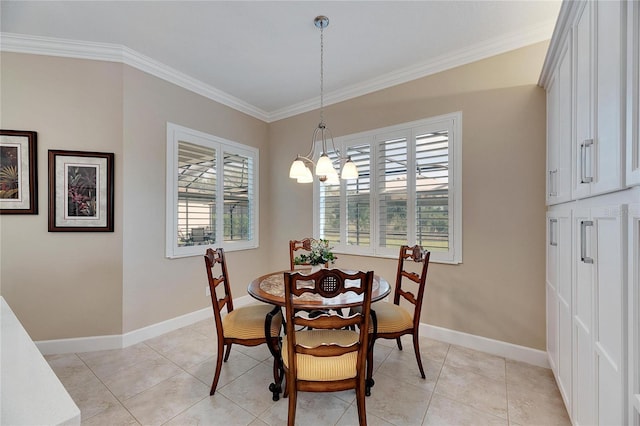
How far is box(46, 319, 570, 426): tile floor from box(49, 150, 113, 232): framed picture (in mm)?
1221

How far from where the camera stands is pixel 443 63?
2.70 m

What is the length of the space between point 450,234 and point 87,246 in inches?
138

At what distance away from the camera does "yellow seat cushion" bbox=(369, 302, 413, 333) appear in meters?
2.04

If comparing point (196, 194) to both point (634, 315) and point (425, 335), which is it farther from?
point (634, 315)

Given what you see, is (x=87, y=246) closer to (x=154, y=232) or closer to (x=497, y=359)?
(x=154, y=232)

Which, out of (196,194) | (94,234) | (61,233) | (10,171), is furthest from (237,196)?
(10,171)

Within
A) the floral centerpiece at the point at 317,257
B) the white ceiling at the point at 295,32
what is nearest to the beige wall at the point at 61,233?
the white ceiling at the point at 295,32

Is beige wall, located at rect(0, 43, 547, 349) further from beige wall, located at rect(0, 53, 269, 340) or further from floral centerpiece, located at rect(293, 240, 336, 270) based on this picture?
floral centerpiece, located at rect(293, 240, 336, 270)

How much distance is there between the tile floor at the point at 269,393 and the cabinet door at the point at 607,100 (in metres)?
1.54

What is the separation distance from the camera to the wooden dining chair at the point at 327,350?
1.46 metres

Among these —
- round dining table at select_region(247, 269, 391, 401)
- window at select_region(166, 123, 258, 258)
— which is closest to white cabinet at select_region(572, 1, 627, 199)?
round dining table at select_region(247, 269, 391, 401)

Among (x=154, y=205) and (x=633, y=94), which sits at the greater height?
(x=633, y=94)

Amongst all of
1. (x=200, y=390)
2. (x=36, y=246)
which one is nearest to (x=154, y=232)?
(x=36, y=246)

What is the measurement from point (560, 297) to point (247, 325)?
2179mm
